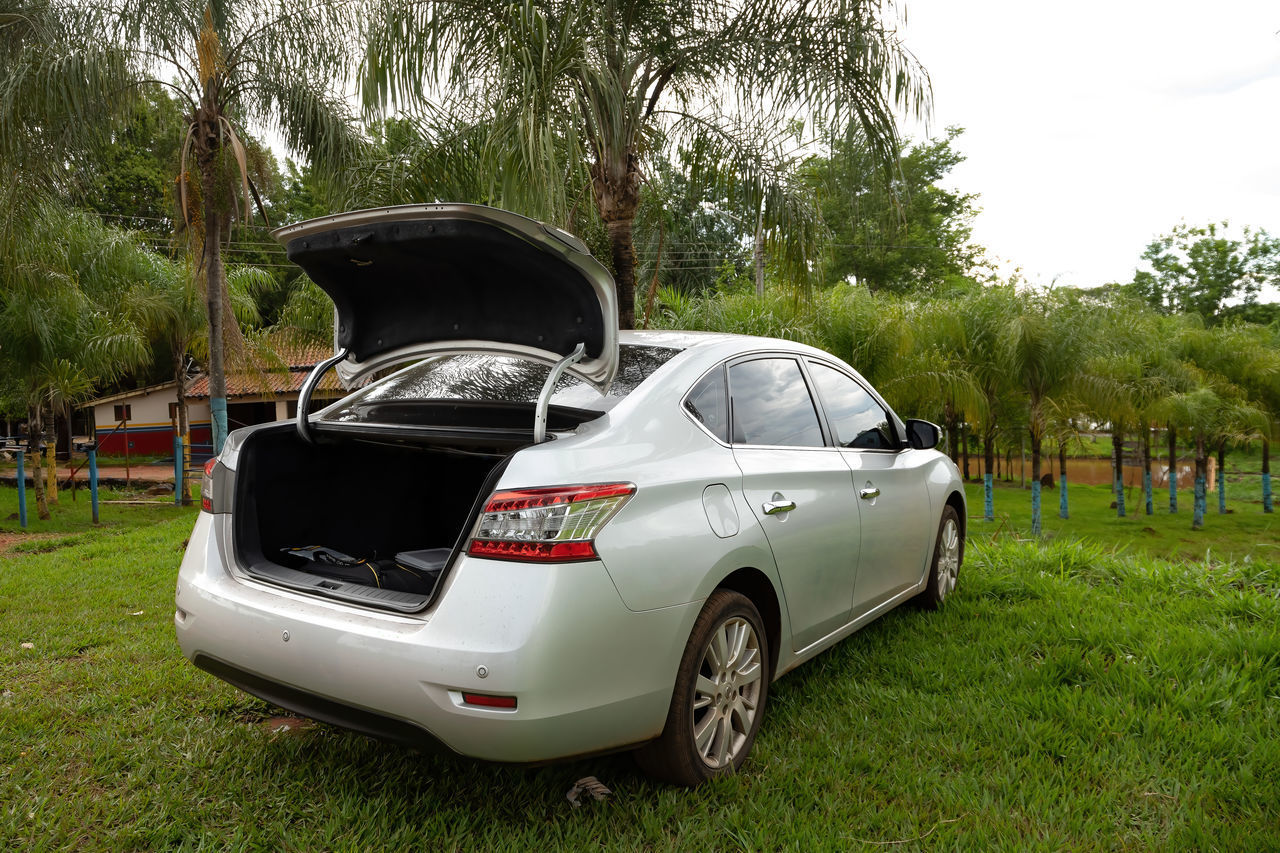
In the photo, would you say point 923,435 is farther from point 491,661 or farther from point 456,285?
point 491,661

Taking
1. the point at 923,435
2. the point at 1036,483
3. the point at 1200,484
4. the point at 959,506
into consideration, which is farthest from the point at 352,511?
the point at 1200,484

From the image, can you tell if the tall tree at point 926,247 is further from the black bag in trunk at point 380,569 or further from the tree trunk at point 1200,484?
the black bag in trunk at point 380,569

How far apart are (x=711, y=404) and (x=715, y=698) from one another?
40.1 inches

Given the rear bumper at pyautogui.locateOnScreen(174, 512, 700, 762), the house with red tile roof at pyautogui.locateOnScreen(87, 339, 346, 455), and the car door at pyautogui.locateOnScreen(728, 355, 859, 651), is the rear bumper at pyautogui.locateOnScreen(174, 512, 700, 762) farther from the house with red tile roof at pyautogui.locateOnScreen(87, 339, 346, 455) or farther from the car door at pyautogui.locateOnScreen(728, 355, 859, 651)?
the house with red tile roof at pyautogui.locateOnScreen(87, 339, 346, 455)

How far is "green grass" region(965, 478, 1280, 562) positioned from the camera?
16.8 metres

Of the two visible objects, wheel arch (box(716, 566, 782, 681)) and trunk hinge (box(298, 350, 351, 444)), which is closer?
wheel arch (box(716, 566, 782, 681))

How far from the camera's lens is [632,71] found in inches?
288

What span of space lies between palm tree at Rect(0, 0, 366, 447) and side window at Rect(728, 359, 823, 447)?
6.16 m

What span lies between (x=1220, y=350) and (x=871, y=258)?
17.0 meters

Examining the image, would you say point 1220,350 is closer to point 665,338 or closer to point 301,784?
point 665,338

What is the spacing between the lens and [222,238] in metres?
10.7

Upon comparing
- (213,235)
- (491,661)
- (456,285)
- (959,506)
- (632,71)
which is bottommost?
(959,506)

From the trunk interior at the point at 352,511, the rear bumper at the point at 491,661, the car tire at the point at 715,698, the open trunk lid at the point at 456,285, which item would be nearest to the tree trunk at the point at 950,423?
the trunk interior at the point at 352,511

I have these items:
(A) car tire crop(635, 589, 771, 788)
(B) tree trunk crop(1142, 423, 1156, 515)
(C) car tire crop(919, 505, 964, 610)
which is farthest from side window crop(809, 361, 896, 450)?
(B) tree trunk crop(1142, 423, 1156, 515)
